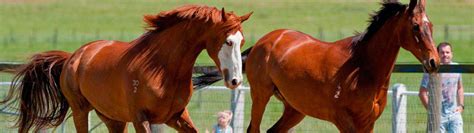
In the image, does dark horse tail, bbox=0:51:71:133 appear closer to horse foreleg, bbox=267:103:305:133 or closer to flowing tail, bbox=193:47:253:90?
flowing tail, bbox=193:47:253:90

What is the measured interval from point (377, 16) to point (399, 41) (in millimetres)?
363

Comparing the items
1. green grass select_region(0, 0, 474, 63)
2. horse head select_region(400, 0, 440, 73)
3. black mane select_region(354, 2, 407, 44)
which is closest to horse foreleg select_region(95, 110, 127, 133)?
black mane select_region(354, 2, 407, 44)

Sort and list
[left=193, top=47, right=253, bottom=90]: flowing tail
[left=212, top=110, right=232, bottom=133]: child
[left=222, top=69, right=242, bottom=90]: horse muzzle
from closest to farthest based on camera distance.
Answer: [left=222, top=69, right=242, bottom=90]: horse muzzle → [left=193, top=47, right=253, bottom=90]: flowing tail → [left=212, top=110, right=232, bottom=133]: child

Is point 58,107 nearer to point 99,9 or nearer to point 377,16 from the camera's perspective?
point 377,16

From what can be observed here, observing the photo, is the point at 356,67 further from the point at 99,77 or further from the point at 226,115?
the point at 226,115

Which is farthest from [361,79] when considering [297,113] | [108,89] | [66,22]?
[66,22]

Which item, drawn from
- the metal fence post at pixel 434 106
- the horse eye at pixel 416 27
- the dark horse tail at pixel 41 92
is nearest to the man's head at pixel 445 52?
the metal fence post at pixel 434 106

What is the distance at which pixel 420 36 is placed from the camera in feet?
31.6

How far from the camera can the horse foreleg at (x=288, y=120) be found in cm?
1133

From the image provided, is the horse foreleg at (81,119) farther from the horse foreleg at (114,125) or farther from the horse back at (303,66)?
the horse back at (303,66)

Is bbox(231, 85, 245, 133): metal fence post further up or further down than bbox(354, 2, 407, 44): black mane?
further down

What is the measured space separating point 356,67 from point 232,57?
1.45 m

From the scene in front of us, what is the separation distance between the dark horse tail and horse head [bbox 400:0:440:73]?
3305mm

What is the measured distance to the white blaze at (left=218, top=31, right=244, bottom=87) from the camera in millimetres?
9094
